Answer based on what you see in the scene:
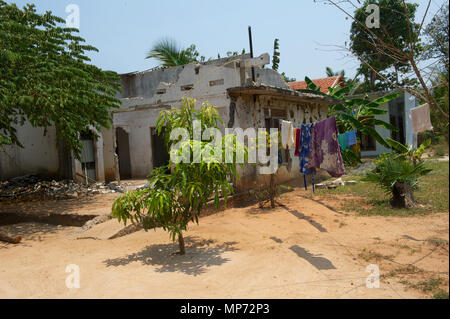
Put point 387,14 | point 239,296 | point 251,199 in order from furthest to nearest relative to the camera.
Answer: point 387,14, point 251,199, point 239,296

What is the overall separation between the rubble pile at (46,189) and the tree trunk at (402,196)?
26.7ft

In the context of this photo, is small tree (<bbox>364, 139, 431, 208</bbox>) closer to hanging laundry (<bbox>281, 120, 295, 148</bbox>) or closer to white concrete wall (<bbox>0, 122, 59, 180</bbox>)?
hanging laundry (<bbox>281, 120, 295, 148</bbox>)

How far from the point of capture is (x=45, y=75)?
7785mm

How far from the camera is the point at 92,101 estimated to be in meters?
9.12

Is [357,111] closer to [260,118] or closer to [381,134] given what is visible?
[381,134]

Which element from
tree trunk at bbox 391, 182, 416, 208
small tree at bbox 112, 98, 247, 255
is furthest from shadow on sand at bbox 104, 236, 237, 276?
tree trunk at bbox 391, 182, 416, 208

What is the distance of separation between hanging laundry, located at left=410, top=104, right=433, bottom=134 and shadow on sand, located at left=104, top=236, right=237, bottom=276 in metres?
3.58

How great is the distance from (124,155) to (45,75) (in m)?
8.16

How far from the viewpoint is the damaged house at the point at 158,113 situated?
9641mm

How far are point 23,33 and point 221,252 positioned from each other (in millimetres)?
6689

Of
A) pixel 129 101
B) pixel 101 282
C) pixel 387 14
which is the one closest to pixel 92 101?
pixel 129 101

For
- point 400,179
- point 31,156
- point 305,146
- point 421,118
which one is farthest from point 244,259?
point 31,156
